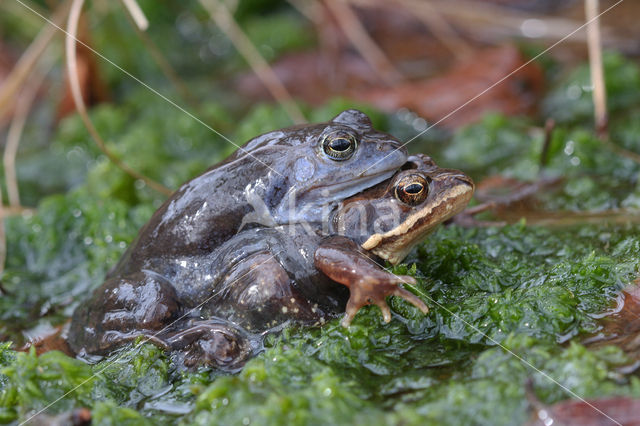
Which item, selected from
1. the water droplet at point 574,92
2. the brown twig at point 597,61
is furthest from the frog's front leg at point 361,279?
the water droplet at point 574,92

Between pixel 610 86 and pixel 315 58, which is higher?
pixel 315 58

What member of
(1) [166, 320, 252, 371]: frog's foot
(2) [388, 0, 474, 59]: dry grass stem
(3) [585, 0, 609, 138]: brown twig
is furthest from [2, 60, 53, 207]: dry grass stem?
(3) [585, 0, 609, 138]: brown twig

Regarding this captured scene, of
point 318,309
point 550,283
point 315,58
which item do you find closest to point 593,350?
point 550,283

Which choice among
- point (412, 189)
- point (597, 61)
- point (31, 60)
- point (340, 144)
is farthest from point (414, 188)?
point (31, 60)

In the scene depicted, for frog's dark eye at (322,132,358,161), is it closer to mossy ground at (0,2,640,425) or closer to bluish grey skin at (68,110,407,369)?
bluish grey skin at (68,110,407,369)

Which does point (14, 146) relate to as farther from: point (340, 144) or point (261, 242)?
point (340, 144)

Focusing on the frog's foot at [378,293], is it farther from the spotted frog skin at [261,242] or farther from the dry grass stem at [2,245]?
the dry grass stem at [2,245]

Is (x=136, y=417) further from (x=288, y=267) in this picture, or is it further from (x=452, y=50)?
(x=452, y=50)
